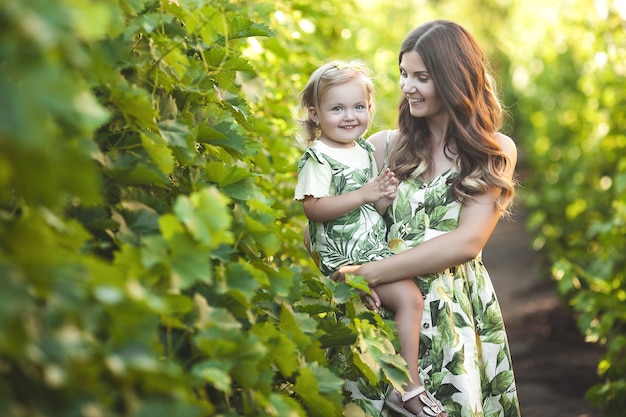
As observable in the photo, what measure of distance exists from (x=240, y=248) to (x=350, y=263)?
2.86ft

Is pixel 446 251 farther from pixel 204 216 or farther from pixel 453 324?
pixel 204 216

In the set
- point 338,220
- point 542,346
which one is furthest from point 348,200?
point 542,346

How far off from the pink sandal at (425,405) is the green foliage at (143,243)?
0.86 feet

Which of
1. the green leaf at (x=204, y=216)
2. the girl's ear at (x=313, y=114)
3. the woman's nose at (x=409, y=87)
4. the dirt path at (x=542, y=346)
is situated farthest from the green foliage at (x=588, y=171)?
the green leaf at (x=204, y=216)

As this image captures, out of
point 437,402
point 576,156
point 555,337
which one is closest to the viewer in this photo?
point 437,402

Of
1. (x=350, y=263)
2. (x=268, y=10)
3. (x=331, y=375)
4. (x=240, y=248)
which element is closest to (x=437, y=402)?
(x=350, y=263)

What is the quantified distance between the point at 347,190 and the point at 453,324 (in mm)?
600

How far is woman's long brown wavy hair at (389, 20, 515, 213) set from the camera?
2951mm

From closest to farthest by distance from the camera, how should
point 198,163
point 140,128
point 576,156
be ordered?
point 140,128, point 198,163, point 576,156

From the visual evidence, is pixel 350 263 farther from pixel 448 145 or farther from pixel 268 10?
pixel 268 10

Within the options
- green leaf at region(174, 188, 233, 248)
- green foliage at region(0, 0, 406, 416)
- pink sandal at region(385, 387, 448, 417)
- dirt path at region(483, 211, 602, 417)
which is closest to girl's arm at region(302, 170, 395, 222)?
green foliage at region(0, 0, 406, 416)

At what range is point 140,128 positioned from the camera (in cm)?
190

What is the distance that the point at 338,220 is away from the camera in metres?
2.89

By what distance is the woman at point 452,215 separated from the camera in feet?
9.37
